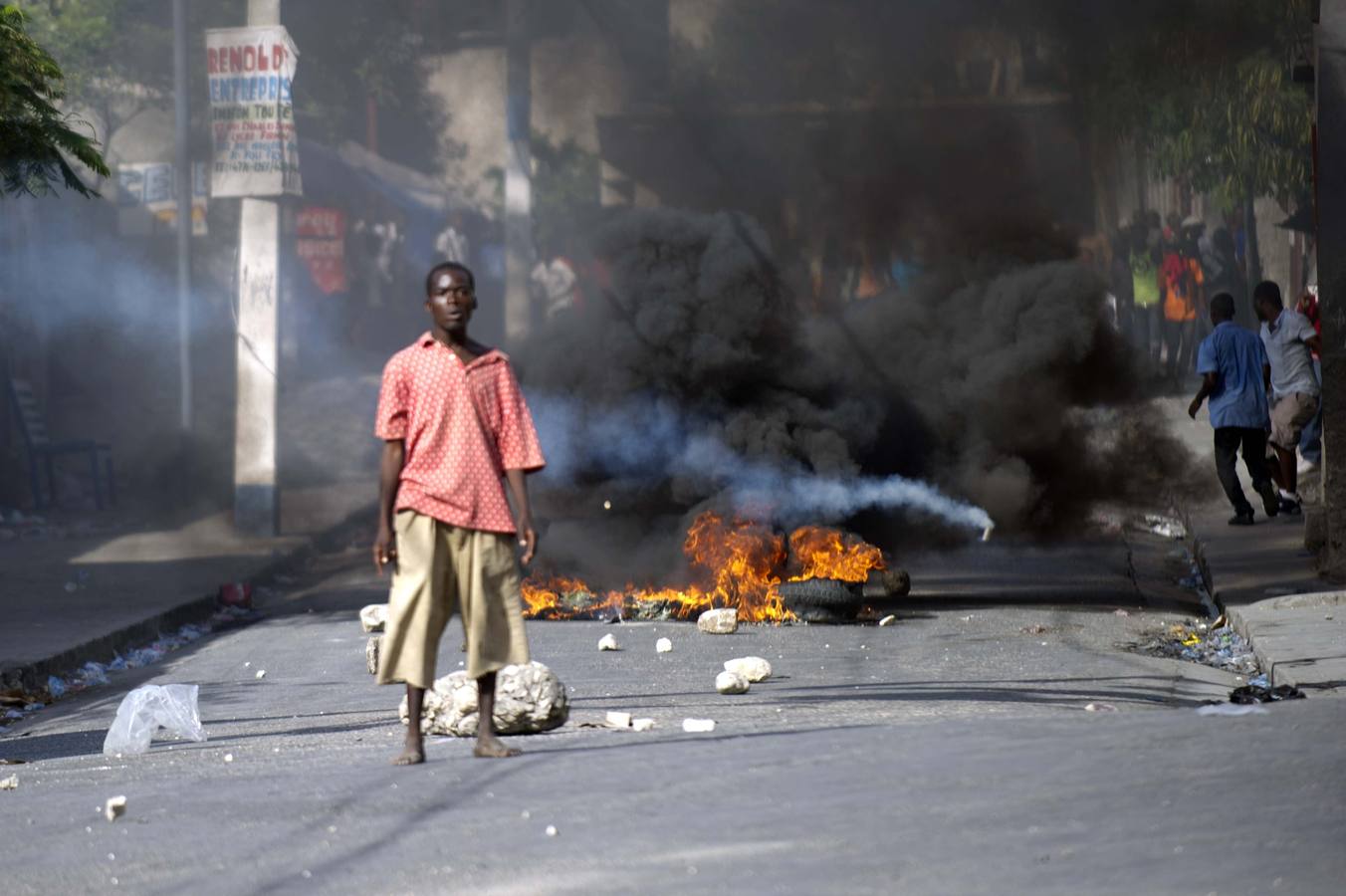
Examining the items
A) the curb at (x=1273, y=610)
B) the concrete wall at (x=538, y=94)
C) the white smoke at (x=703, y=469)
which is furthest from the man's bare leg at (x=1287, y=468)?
the concrete wall at (x=538, y=94)

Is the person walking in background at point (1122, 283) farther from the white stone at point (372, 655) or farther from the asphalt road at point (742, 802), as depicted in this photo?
the asphalt road at point (742, 802)

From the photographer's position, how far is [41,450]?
1841cm

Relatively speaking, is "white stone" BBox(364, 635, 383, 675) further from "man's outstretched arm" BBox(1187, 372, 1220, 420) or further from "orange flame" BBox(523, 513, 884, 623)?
"man's outstretched arm" BBox(1187, 372, 1220, 420)

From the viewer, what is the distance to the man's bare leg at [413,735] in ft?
17.5

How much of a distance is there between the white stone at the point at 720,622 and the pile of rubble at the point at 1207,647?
82.6 inches

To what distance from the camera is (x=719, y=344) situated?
39.8 feet

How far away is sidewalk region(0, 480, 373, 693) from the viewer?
984 centimetres

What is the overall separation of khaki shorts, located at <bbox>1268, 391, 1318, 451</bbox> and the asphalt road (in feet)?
21.0

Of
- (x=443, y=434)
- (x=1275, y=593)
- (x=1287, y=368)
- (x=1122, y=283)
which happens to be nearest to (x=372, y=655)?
(x=443, y=434)

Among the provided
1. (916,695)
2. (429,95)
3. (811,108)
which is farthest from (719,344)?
(429,95)

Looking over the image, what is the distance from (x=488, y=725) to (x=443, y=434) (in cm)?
89

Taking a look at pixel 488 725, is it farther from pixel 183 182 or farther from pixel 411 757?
→ pixel 183 182

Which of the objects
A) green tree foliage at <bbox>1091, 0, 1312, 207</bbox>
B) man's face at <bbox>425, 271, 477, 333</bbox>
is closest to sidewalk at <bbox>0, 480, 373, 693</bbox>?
man's face at <bbox>425, 271, 477, 333</bbox>

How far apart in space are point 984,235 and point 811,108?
2157 mm
